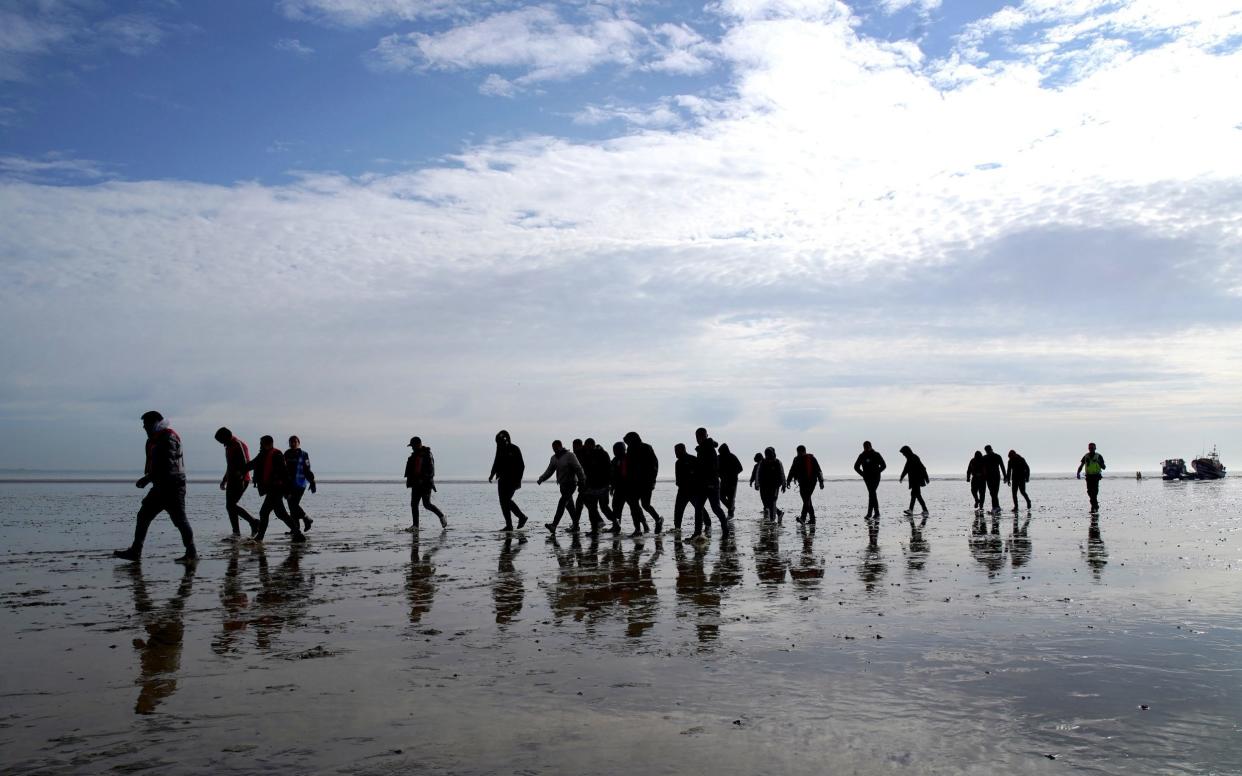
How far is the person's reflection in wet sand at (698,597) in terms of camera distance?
323 inches

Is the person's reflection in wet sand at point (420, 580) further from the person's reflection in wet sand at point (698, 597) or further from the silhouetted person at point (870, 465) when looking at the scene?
the silhouetted person at point (870, 465)

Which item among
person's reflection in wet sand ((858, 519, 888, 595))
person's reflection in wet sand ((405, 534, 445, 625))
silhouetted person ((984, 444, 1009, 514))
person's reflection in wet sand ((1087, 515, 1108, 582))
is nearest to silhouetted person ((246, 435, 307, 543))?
person's reflection in wet sand ((405, 534, 445, 625))

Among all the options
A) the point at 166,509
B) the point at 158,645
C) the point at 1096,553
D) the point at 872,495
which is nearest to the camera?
the point at 158,645

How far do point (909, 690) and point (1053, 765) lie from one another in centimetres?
146

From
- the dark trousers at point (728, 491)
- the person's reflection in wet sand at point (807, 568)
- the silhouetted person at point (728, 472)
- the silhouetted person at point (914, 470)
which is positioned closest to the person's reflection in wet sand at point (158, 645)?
the person's reflection in wet sand at point (807, 568)

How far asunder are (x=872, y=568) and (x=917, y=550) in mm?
3189

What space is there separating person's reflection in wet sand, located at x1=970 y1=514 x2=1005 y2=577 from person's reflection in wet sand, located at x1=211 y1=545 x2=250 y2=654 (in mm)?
9312


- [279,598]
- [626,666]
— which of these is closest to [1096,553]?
[626,666]

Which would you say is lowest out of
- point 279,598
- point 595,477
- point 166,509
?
point 279,598

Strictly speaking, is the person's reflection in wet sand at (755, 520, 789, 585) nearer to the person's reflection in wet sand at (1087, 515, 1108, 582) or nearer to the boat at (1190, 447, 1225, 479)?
the person's reflection in wet sand at (1087, 515, 1108, 582)

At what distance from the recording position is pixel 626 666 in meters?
6.73

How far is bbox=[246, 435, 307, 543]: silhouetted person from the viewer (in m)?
18.1

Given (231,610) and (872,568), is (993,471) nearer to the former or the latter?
(872,568)

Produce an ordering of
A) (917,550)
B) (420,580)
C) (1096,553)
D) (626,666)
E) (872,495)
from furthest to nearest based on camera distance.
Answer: (872,495) → (917,550) → (1096,553) → (420,580) → (626,666)
